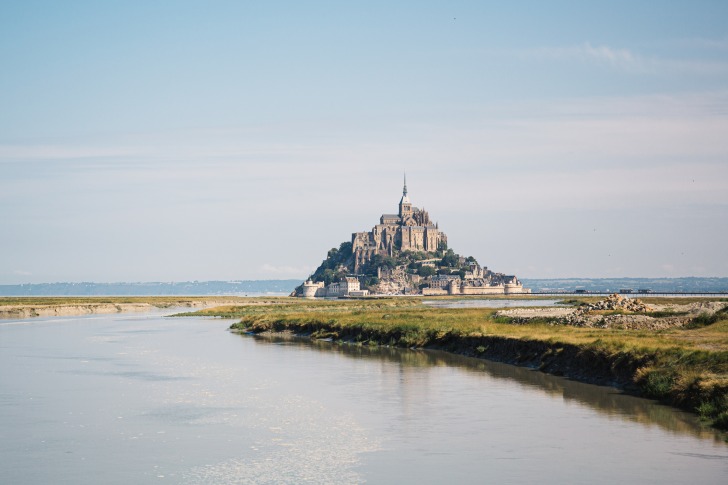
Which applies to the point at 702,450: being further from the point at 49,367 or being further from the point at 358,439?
the point at 49,367

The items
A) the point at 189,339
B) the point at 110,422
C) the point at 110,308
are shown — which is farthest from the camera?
the point at 110,308

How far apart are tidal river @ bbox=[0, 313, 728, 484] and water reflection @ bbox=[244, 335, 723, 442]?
0.24ft

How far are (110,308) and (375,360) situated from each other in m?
81.8

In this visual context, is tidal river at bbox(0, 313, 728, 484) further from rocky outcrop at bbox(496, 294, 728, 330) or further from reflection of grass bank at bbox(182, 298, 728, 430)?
rocky outcrop at bbox(496, 294, 728, 330)

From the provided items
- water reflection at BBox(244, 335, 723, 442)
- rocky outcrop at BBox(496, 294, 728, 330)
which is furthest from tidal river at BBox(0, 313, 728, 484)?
rocky outcrop at BBox(496, 294, 728, 330)

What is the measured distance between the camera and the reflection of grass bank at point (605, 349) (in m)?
24.9

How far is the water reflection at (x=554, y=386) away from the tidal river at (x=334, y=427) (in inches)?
2.8

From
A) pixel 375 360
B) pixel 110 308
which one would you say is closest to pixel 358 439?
pixel 375 360

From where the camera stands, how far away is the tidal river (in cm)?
1822

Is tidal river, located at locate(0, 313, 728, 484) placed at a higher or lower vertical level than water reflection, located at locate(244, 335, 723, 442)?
lower

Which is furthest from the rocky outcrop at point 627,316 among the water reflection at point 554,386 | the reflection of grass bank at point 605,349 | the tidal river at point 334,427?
the tidal river at point 334,427

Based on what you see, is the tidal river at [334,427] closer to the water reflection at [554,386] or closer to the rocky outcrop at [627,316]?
the water reflection at [554,386]

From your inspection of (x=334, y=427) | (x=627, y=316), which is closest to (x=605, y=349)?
(x=334, y=427)

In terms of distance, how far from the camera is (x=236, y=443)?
21.4 m
